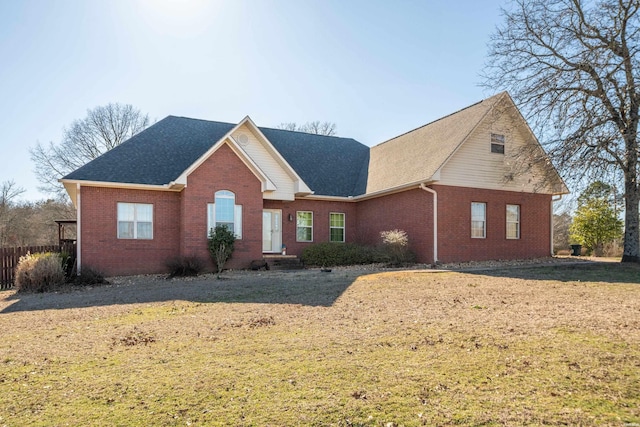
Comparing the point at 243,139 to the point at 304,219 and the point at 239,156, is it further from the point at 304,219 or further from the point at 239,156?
the point at 304,219

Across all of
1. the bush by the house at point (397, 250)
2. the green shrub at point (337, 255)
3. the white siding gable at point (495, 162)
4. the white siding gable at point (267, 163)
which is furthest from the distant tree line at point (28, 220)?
the white siding gable at point (495, 162)

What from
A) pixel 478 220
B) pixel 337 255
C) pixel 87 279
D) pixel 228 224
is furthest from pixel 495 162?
pixel 87 279

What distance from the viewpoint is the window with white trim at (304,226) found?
69.2 ft

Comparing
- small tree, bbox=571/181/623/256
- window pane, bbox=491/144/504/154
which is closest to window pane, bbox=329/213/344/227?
window pane, bbox=491/144/504/154

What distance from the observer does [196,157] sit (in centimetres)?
1930

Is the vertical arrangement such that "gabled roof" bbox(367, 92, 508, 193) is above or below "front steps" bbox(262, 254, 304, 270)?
above

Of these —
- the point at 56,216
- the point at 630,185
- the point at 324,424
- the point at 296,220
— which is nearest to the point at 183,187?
the point at 296,220

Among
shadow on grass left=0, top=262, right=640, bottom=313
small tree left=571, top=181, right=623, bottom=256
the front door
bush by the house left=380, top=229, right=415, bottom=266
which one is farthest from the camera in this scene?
small tree left=571, top=181, right=623, bottom=256

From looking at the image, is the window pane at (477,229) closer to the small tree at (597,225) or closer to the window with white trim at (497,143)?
the window with white trim at (497,143)

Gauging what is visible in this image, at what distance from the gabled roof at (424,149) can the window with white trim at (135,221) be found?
9.96 metres

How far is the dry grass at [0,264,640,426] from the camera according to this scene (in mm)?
3801

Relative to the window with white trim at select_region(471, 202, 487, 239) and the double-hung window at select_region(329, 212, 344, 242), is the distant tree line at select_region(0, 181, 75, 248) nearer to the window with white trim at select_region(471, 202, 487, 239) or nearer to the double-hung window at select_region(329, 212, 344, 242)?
the double-hung window at select_region(329, 212, 344, 242)

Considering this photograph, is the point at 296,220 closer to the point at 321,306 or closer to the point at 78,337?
the point at 321,306

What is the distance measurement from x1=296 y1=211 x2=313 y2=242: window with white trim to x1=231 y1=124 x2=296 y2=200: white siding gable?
171cm
